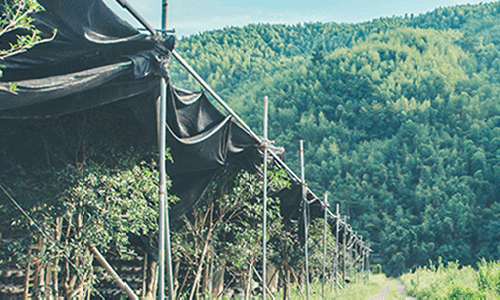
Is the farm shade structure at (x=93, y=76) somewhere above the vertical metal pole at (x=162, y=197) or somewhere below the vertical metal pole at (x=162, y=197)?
above

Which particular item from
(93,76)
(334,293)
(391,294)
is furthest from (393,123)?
(93,76)

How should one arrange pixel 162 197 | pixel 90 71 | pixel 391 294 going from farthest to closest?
1. pixel 391 294
2. pixel 162 197
3. pixel 90 71

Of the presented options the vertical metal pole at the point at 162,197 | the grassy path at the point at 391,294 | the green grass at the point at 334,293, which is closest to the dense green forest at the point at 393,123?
the grassy path at the point at 391,294

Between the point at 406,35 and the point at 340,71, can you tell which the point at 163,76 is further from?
the point at 406,35

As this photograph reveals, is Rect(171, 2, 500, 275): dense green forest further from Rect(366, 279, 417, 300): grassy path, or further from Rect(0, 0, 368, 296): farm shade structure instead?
Rect(0, 0, 368, 296): farm shade structure

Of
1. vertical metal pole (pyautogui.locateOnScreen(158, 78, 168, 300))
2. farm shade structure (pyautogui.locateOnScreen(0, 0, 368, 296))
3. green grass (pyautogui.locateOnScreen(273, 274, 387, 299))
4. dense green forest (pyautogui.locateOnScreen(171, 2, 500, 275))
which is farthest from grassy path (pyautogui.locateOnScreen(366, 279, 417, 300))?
dense green forest (pyautogui.locateOnScreen(171, 2, 500, 275))

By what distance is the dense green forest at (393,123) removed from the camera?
5700cm

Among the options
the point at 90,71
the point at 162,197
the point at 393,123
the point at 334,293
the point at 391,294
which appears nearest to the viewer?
the point at 90,71

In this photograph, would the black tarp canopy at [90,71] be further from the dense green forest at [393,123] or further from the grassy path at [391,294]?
the dense green forest at [393,123]

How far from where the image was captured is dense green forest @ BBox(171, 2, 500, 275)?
187 feet

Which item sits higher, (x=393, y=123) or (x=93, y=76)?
(x=393, y=123)

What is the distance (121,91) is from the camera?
441 centimetres

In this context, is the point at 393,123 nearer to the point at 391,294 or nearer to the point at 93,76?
the point at 391,294

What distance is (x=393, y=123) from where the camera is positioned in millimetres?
73625
